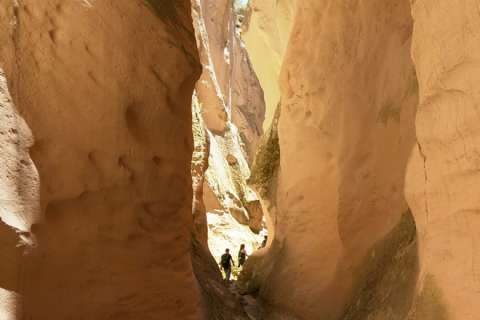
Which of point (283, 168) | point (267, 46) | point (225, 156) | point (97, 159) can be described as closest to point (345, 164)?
point (283, 168)

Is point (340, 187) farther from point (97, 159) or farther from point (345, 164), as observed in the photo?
point (97, 159)

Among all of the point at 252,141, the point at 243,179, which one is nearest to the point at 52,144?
the point at 243,179

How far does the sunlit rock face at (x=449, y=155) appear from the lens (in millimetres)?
2070

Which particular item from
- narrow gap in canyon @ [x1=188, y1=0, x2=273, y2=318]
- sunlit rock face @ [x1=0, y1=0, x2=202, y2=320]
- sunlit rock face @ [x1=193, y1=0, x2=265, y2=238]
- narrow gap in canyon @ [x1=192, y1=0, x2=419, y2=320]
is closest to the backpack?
narrow gap in canyon @ [x1=188, y1=0, x2=273, y2=318]

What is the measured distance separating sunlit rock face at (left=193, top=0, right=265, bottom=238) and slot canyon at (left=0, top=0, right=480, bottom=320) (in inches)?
124

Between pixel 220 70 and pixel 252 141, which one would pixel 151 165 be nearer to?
pixel 220 70

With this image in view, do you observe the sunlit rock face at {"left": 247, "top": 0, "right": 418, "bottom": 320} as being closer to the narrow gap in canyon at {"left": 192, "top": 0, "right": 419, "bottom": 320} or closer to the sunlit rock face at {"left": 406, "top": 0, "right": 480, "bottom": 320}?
the narrow gap in canyon at {"left": 192, "top": 0, "right": 419, "bottom": 320}

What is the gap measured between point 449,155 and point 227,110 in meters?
19.0

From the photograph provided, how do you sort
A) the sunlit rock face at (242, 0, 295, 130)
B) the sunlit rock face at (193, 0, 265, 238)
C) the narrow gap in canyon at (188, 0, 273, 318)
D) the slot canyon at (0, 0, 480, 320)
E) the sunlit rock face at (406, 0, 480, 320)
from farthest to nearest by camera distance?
the sunlit rock face at (193, 0, 265, 238)
the sunlit rock face at (242, 0, 295, 130)
the narrow gap in canyon at (188, 0, 273, 318)
the slot canyon at (0, 0, 480, 320)
the sunlit rock face at (406, 0, 480, 320)

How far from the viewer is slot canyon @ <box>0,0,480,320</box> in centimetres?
234

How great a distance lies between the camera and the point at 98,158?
3893 mm

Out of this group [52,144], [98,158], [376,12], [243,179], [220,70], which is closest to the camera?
[52,144]

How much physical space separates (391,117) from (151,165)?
7.09ft

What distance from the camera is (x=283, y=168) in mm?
7312
